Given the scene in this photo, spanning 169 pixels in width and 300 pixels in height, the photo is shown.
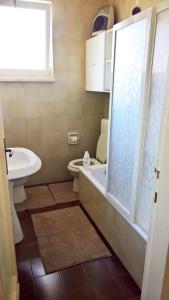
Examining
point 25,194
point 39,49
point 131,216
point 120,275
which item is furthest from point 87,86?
point 120,275

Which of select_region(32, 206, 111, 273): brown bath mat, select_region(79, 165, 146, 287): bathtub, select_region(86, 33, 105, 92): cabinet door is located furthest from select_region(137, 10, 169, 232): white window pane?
select_region(86, 33, 105, 92): cabinet door

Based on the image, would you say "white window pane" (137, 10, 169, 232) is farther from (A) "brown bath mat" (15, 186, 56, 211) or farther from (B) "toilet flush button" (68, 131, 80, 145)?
(B) "toilet flush button" (68, 131, 80, 145)

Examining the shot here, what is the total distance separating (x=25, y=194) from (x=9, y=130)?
2.78 feet

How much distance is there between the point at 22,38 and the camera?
2.64 metres

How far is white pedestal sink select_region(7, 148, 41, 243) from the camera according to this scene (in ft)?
5.90

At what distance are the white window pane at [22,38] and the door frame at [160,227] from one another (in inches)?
76.1

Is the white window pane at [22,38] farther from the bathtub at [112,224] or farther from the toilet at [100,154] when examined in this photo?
the bathtub at [112,224]

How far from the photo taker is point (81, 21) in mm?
2754

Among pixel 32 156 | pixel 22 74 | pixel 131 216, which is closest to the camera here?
pixel 131 216

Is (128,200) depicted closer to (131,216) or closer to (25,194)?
(131,216)

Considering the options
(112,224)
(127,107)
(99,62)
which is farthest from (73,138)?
(127,107)

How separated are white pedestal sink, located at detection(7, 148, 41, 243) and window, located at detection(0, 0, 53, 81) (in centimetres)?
100

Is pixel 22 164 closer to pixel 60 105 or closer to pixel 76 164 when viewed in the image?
pixel 76 164

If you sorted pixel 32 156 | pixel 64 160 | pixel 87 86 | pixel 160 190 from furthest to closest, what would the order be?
pixel 64 160 < pixel 87 86 < pixel 32 156 < pixel 160 190
